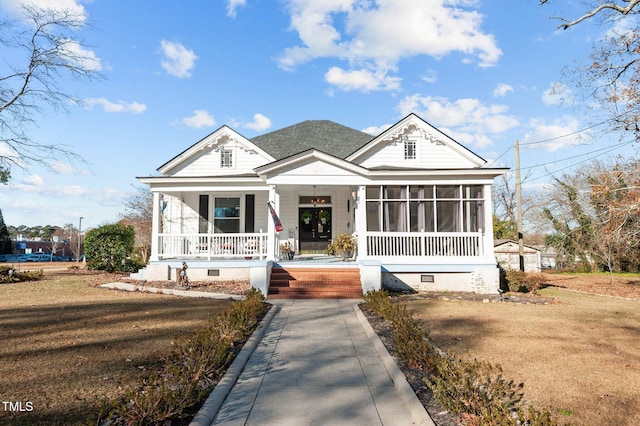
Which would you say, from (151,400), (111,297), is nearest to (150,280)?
(111,297)

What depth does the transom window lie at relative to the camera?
14660 mm

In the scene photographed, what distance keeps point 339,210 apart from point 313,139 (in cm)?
459

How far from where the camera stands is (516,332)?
722cm

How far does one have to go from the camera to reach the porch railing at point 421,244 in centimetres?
1367

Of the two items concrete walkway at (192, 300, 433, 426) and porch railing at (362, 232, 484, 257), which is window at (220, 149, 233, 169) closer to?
porch railing at (362, 232, 484, 257)

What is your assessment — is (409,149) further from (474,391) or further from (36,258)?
(36,258)

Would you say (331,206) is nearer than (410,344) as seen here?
No

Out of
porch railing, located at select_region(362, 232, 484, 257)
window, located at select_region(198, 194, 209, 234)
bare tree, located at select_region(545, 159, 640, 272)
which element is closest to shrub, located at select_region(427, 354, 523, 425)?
porch railing, located at select_region(362, 232, 484, 257)

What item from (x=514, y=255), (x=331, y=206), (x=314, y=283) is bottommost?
(x=314, y=283)

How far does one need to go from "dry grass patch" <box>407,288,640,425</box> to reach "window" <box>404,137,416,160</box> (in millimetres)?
7419

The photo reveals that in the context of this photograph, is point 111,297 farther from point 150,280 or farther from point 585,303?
point 585,303

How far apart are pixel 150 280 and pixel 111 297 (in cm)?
331

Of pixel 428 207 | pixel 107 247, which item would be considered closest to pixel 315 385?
pixel 428 207

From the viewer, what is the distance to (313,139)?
66.0ft
